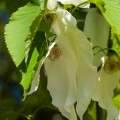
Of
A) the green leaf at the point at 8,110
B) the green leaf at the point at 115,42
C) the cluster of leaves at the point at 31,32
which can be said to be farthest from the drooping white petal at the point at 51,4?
the green leaf at the point at 8,110

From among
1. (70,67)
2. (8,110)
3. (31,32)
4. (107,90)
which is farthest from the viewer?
(8,110)

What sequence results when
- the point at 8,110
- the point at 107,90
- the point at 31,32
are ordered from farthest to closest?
the point at 8,110 < the point at 107,90 < the point at 31,32

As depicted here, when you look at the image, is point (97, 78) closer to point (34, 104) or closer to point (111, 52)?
point (111, 52)

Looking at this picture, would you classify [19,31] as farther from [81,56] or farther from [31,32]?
[81,56]

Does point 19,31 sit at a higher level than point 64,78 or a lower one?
higher

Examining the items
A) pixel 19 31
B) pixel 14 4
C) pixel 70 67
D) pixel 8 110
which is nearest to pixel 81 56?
pixel 70 67

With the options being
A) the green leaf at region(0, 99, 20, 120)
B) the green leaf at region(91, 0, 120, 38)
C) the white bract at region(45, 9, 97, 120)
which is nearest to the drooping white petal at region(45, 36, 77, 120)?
the white bract at region(45, 9, 97, 120)
